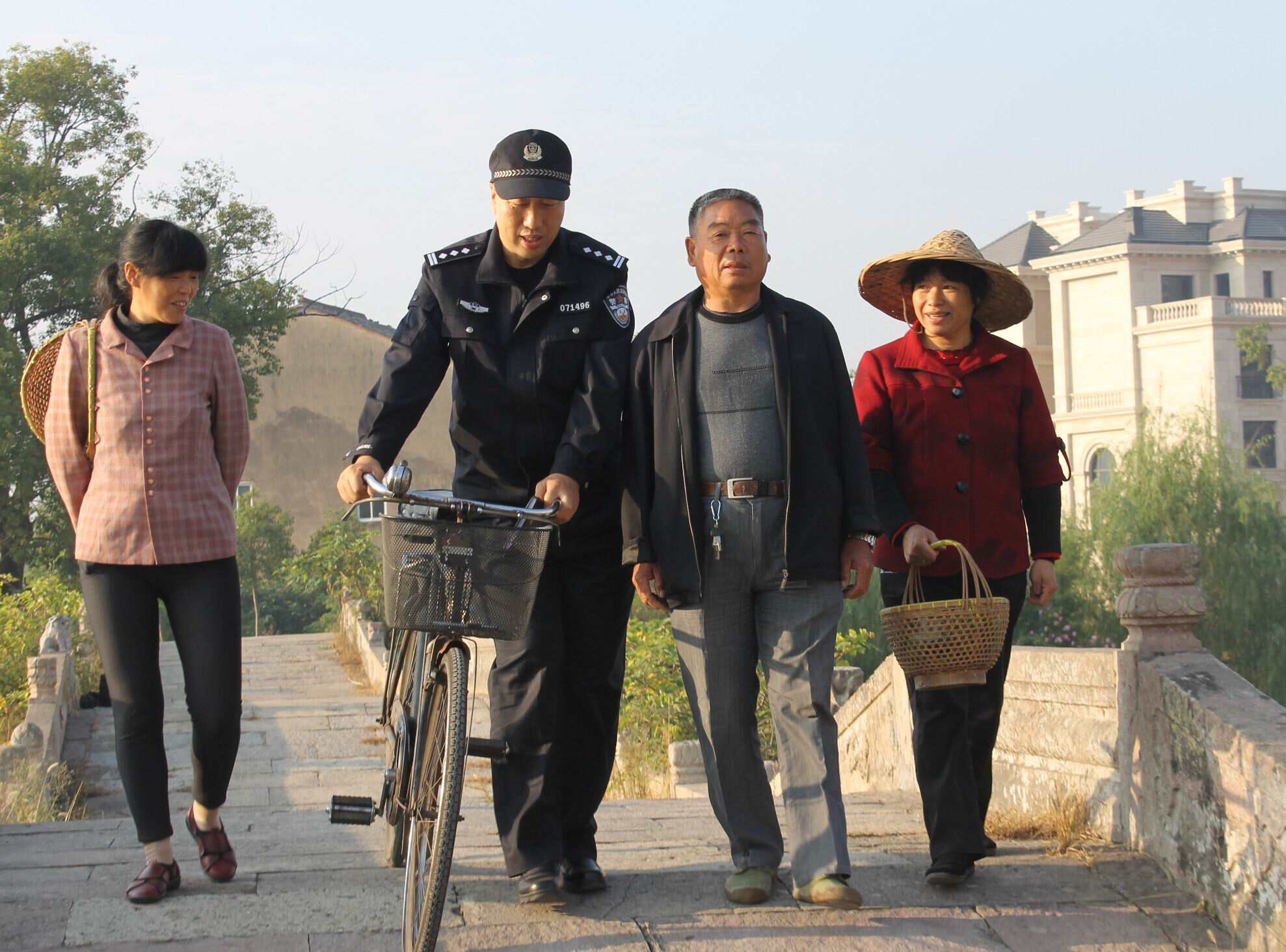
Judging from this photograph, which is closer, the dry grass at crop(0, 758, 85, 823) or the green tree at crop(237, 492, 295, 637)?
the dry grass at crop(0, 758, 85, 823)

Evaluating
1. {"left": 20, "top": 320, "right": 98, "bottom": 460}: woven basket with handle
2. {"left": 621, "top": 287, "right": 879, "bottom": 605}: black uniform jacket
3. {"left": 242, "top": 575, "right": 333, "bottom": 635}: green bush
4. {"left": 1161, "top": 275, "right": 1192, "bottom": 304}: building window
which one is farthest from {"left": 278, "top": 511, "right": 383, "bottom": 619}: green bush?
{"left": 1161, "top": 275, "right": 1192, "bottom": 304}: building window

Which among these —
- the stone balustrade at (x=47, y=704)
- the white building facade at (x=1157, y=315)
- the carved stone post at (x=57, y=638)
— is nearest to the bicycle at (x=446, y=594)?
the stone balustrade at (x=47, y=704)

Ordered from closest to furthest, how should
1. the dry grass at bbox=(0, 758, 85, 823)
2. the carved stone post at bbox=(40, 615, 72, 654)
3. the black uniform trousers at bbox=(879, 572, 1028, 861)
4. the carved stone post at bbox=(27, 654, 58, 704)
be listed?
the black uniform trousers at bbox=(879, 572, 1028, 861) → the dry grass at bbox=(0, 758, 85, 823) → the carved stone post at bbox=(27, 654, 58, 704) → the carved stone post at bbox=(40, 615, 72, 654)

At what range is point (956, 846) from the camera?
177 inches

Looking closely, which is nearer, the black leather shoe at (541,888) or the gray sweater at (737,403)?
the black leather shoe at (541,888)

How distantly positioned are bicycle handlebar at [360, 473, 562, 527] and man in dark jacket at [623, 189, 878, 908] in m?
0.60

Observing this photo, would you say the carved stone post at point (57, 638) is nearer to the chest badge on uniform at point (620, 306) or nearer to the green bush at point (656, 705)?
the green bush at point (656, 705)

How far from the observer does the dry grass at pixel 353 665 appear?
1603 cm

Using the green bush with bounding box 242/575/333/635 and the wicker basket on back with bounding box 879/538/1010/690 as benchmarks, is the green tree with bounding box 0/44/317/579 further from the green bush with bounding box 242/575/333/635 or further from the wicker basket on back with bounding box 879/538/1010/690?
the wicker basket on back with bounding box 879/538/1010/690

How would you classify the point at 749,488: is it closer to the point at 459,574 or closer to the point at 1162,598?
the point at 459,574

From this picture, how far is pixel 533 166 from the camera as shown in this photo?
4.23 metres

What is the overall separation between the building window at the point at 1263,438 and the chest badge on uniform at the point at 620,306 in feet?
182

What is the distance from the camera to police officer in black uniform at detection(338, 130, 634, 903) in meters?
4.26

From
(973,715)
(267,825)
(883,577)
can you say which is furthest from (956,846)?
(267,825)
